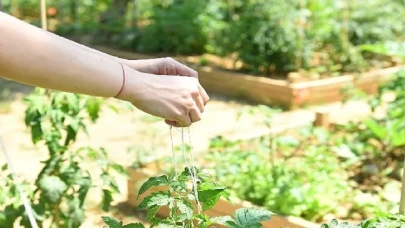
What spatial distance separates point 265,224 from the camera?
3.40 metres

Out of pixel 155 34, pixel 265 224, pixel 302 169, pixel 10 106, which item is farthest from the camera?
pixel 155 34

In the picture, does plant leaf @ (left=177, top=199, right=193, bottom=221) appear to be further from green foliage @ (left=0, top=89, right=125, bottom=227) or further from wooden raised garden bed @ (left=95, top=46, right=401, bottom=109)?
wooden raised garden bed @ (left=95, top=46, right=401, bottom=109)

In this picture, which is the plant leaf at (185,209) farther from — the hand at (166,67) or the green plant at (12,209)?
the green plant at (12,209)

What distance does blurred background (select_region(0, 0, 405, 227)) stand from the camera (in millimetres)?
3904

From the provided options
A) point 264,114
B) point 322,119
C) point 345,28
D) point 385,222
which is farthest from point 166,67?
point 345,28

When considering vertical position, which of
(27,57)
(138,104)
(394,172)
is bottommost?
(394,172)

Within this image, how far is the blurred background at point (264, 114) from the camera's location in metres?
3.90

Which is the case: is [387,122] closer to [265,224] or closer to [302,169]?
[302,169]

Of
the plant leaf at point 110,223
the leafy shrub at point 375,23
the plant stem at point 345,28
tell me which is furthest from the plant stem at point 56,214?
the leafy shrub at point 375,23

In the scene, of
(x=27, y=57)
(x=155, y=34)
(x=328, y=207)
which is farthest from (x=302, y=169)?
(x=155, y=34)

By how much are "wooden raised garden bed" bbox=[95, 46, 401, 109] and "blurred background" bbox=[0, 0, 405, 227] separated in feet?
0.18

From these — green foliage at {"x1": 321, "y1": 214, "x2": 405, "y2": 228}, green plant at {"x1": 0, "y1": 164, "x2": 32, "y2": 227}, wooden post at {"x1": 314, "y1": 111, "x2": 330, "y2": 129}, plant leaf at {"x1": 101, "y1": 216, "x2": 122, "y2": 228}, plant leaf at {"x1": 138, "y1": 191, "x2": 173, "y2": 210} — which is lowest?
wooden post at {"x1": 314, "y1": 111, "x2": 330, "y2": 129}

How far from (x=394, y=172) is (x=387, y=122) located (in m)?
0.41

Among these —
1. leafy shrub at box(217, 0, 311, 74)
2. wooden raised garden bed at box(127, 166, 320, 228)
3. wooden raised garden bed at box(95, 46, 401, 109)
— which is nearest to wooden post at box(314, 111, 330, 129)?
wooden raised garden bed at box(95, 46, 401, 109)
